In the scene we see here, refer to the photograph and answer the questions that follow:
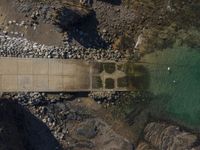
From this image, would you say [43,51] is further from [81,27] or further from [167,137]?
[167,137]

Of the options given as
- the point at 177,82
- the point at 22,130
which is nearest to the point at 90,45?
the point at 177,82

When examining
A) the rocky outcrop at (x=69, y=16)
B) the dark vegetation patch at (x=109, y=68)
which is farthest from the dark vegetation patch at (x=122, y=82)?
the rocky outcrop at (x=69, y=16)

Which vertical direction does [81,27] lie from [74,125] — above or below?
above

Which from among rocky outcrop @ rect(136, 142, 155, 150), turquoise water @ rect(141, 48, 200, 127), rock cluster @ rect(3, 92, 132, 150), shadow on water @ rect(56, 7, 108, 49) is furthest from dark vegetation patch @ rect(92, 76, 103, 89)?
rocky outcrop @ rect(136, 142, 155, 150)

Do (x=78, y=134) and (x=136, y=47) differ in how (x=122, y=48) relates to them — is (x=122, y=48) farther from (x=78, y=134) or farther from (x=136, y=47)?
(x=78, y=134)

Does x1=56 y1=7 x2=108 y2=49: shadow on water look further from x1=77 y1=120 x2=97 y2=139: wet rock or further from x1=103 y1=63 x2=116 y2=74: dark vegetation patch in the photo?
x1=77 y1=120 x2=97 y2=139: wet rock

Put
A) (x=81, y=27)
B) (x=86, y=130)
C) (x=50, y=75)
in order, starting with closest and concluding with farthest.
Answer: (x=50, y=75)
(x=86, y=130)
(x=81, y=27)
